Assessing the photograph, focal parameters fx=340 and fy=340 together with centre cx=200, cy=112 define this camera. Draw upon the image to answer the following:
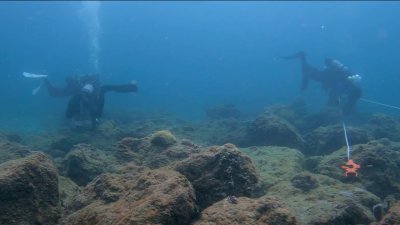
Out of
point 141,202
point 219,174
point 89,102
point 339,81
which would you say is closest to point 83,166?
point 219,174

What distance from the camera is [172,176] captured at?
359 cm

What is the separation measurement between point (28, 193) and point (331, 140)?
Answer: 31.5 ft

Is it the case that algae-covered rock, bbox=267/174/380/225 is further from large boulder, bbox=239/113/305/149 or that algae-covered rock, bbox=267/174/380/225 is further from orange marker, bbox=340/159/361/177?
large boulder, bbox=239/113/305/149

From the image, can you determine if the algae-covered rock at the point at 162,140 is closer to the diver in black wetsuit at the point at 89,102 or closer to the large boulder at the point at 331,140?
the large boulder at the point at 331,140

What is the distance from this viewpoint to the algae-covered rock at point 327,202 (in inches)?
166

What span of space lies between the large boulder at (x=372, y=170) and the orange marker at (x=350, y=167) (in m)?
0.07

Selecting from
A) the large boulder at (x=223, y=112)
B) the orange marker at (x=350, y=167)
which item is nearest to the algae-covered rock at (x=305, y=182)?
the orange marker at (x=350, y=167)

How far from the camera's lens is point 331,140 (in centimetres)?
1109

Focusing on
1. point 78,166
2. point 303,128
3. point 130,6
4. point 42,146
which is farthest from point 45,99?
point 130,6

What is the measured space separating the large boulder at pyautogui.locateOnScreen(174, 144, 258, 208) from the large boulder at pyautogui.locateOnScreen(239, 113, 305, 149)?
24.0ft

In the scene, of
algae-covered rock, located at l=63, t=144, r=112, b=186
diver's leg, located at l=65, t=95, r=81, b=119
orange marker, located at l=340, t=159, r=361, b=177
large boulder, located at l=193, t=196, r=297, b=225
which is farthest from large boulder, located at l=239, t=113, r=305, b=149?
large boulder, located at l=193, t=196, r=297, b=225

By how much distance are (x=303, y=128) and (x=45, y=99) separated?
90.5ft

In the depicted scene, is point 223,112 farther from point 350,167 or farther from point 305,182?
point 305,182

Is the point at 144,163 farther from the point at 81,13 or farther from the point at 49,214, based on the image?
the point at 81,13
